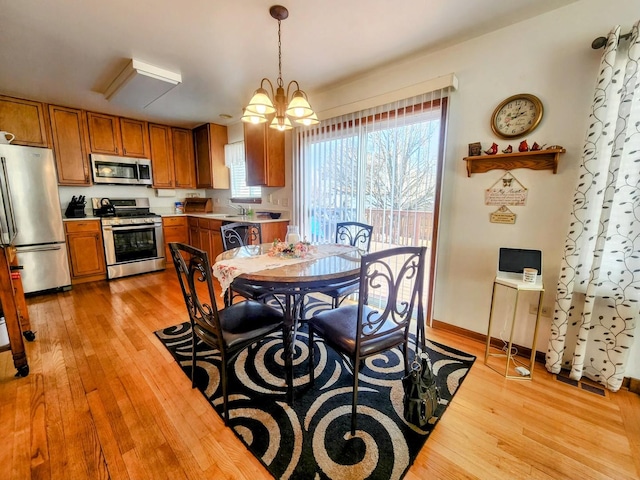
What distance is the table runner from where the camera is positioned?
1655mm

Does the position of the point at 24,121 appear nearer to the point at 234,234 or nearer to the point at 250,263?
the point at 234,234

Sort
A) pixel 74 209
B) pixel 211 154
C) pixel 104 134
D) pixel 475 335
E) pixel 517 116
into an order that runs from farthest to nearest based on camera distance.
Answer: pixel 211 154
pixel 104 134
pixel 74 209
pixel 475 335
pixel 517 116

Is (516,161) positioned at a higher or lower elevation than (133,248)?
higher

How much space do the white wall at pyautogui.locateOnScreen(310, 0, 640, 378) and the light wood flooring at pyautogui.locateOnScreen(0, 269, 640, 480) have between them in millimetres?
563

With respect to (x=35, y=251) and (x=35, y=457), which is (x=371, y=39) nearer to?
(x=35, y=457)

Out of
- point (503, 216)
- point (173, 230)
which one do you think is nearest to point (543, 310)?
point (503, 216)

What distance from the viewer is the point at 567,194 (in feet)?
6.16

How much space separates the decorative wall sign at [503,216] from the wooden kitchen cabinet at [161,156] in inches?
195

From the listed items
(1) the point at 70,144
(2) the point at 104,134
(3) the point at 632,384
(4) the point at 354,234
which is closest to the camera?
(3) the point at 632,384

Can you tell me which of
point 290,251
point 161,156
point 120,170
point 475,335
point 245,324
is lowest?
point 475,335

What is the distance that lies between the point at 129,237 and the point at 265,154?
8.31 feet

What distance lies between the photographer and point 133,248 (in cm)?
420

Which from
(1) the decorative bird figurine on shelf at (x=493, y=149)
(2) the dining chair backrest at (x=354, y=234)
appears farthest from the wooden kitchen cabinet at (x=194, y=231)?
(1) the decorative bird figurine on shelf at (x=493, y=149)

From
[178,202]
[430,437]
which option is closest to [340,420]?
[430,437]
